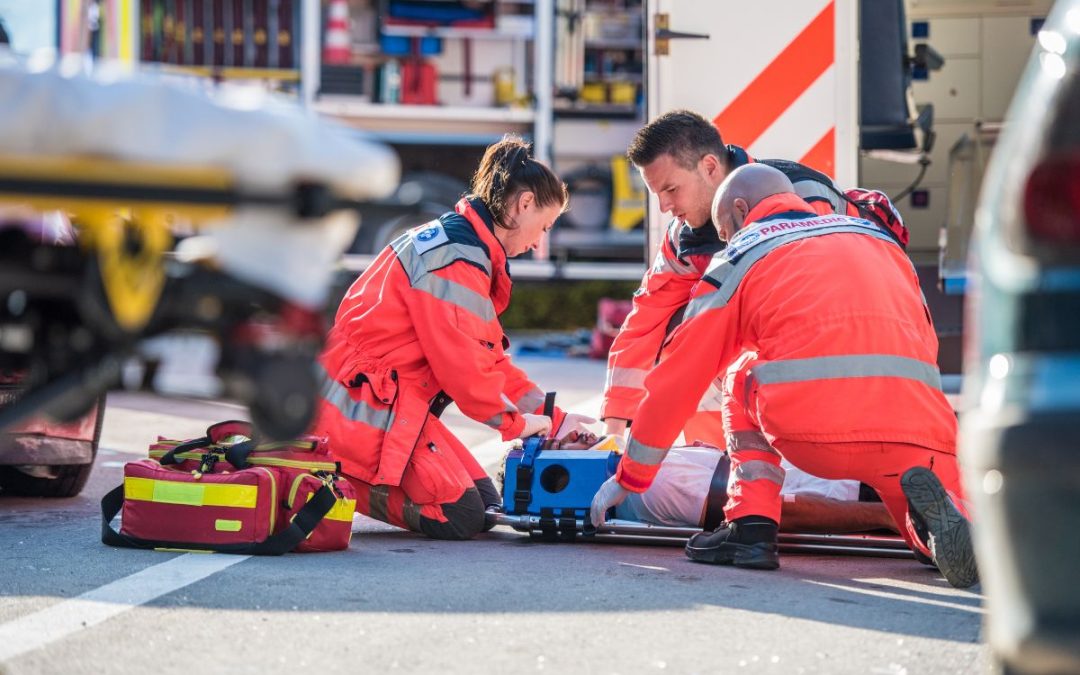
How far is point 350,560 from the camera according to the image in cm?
470

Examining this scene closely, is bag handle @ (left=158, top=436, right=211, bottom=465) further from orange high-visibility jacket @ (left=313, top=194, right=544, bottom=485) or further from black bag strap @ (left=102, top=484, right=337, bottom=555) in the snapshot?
orange high-visibility jacket @ (left=313, top=194, right=544, bottom=485)

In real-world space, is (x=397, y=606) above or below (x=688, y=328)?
below

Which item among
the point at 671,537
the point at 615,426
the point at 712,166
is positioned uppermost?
the point at 712,166

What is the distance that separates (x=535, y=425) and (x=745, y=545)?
3.17ft

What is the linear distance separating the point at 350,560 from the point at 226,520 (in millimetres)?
372

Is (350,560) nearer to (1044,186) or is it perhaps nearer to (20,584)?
(20,584)

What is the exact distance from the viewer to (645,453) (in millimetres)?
4531

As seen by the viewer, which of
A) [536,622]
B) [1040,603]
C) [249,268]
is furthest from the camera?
[536,622]

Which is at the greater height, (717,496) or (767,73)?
(767,73)

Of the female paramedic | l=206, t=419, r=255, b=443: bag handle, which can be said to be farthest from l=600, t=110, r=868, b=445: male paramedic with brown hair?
l=206, t=419, r=255, b=443: bag handle

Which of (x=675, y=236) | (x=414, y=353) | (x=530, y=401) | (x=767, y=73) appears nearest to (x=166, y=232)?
(x=414, y=353)

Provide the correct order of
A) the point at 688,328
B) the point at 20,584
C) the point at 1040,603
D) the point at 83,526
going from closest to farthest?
the point at 1040,603
the point at 20,584
the point at 688,328
the point at 83,526

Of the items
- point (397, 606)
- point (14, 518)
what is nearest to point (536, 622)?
point (397, 606)

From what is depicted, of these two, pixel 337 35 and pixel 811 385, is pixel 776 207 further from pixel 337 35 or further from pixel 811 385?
pixel 337 35
